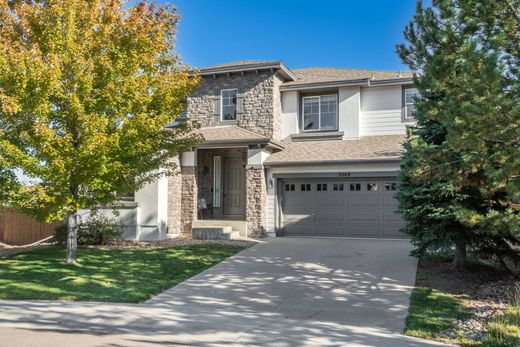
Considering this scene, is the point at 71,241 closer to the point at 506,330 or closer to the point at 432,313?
the point at 432,313

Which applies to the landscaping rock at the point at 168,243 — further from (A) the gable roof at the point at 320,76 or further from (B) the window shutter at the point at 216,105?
(A) the gable roof at the point at 320,76

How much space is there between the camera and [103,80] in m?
10.3

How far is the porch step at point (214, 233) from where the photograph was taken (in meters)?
15.4

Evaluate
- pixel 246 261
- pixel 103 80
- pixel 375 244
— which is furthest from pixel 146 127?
pixel 375 244

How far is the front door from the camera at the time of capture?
18.1m

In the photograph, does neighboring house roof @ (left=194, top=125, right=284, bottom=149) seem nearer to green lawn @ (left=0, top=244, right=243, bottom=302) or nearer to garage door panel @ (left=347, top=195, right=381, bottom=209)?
Answer: garage door panel @ (left=347, top=195, right=381, bottom=209)

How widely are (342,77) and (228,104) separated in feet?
16.5

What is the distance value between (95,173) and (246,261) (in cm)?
449

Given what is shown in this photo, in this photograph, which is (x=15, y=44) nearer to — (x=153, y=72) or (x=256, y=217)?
(x=153, y=72)

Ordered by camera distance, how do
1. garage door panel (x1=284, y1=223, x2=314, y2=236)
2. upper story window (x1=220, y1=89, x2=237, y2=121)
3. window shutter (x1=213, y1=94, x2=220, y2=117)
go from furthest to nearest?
window shutter (x1=213, y1=94, x2=220, y2=117), upper story window (x1=220, y1=89, x2=237, y2=121), garage door panel (x1=284, y1=223, x2=314, y2=236)

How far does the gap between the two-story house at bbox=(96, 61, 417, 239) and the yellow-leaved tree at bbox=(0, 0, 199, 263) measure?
5.41m

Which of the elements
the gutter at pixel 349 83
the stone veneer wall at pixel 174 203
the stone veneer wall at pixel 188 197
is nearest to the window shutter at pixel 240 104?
the gutter at pixel 349 83

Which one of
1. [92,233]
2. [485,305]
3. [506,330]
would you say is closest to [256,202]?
[92,233]

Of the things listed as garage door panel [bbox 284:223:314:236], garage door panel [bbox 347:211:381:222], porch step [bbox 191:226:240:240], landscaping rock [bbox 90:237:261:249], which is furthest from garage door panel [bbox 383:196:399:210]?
porch step [bbox 191:226:240:240]
